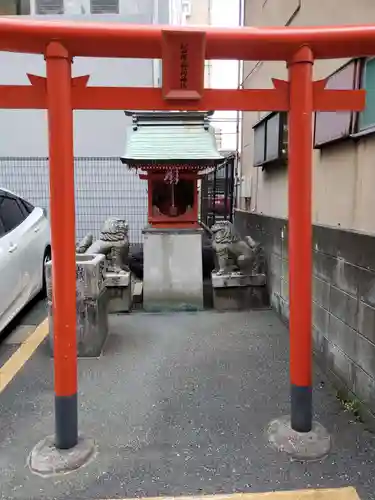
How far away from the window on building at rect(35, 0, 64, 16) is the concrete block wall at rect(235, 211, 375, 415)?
11265mm

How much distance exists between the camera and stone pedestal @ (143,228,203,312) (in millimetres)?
5941

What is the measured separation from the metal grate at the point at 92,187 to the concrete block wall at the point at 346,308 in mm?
7223

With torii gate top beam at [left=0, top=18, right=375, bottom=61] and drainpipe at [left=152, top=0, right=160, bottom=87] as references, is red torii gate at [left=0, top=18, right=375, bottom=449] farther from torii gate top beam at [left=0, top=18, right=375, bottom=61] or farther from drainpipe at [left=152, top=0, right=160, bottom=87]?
drainpipe at [left=152, top=0, right=160, bottom=87]

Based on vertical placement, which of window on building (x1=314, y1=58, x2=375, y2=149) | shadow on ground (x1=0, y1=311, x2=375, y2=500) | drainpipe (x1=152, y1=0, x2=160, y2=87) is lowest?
shadow on ground (x1=0, y1=311, x2=375, y2=500)

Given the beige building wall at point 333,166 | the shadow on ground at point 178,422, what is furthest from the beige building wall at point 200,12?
the shadow on ground at point 178,422

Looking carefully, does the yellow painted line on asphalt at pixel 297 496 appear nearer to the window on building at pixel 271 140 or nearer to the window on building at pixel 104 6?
the window on building at pixel 271 140

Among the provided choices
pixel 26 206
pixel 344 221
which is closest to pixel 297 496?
pixel 344 221

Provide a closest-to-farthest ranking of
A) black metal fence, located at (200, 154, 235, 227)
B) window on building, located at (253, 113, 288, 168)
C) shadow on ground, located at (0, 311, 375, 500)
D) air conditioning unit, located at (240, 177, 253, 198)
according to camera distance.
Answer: shadow on ground, located at (0, 311, 375, 500) < window on building, located at (253, 113, 288, 168) < air conditioning unit, located at (240, 177, 253, 198) < black metal fence, located at (200, 154, 235, 227)

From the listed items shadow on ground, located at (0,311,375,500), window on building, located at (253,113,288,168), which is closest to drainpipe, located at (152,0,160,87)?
window on building, located at (253,113,288,168)

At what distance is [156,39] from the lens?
2436 mm

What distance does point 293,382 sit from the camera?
273 centimetres

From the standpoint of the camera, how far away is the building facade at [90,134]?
34.6 ft

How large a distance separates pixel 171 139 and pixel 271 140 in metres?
1.40

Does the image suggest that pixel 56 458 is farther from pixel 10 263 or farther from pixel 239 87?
pixel 239 87
